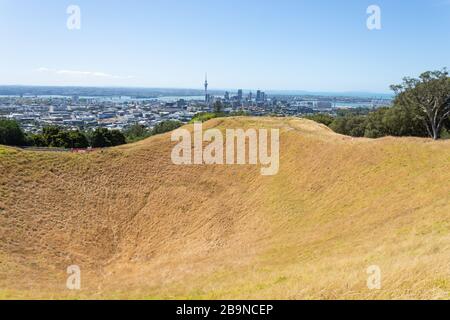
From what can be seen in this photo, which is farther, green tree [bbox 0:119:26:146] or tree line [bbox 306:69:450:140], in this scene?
green tree [bbox 0:119:26:146]

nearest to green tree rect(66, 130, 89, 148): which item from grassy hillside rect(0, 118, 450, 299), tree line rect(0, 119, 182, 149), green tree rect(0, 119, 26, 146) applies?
tree line rect(0, 119, 182, 149)

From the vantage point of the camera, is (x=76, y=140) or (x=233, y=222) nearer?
(x=233, y=222)

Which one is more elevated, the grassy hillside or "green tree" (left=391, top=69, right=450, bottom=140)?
"green tree" (left=391, top=69, right=450, bottom=140)

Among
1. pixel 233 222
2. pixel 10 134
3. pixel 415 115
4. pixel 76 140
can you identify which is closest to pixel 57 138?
pixel 76 140

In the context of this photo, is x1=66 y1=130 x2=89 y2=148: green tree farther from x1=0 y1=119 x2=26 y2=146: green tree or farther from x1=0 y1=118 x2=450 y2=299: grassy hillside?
x1=0 y1=118 x2=450 y2=299: grassy hillside

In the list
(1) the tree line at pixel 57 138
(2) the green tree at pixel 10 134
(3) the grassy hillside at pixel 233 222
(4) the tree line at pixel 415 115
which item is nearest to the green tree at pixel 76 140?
(1) the tree line at pixel 57 138

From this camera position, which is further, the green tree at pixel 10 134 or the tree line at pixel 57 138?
the green tree at pixel 10 134

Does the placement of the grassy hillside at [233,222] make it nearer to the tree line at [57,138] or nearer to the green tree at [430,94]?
the green tree at [430,94]

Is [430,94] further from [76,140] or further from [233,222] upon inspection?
[76,140]
